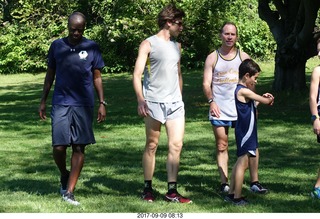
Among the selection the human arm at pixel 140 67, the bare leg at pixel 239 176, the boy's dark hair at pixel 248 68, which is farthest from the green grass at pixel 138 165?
the boy's dark hair at pixel 248 68

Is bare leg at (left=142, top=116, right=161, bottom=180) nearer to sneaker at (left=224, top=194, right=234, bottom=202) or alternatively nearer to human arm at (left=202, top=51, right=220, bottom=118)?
human arm at (left=202, top=51, right=220, bottom=118)

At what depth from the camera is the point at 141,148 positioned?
13.0m

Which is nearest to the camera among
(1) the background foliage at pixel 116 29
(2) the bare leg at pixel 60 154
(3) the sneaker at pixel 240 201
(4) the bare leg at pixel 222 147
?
(3) the sneaker at pixel 240 201

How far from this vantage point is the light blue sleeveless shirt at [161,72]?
318 inches

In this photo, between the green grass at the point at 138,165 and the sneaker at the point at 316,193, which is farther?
the sneaker at the point at 316,193

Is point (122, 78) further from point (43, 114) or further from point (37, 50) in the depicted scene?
point (43, 114)

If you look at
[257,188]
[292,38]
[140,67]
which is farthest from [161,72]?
[292,38]

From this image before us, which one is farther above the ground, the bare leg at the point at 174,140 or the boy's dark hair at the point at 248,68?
the boy's dark hair at the point at 248,68

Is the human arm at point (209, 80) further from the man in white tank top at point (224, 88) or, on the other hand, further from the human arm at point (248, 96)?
the human arm at point (248, 96)

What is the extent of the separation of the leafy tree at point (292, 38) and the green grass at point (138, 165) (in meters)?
0.56

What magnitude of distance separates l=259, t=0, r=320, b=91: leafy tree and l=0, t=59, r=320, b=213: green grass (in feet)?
1.83

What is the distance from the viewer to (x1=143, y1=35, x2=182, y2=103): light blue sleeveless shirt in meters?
8.07

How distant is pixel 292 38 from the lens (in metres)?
19.7

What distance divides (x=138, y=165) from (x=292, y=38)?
9792mm
